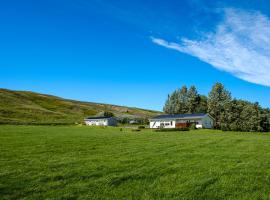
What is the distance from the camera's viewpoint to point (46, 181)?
A: 1311 centimetres

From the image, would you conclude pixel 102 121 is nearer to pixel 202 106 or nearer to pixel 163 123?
pixel 163 123

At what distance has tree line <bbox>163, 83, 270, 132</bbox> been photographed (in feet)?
289

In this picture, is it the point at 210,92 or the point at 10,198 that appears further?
the point at 210,92

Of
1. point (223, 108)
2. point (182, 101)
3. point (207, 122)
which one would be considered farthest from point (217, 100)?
point (182, 101)

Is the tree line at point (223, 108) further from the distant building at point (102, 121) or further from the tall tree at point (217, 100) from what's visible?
the distant building at point (102, 121)

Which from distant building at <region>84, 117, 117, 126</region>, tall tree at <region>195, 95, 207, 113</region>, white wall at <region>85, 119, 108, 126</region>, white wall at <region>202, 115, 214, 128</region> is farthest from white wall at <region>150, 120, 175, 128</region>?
white wall at <region>85, 119, 108, 126</region>

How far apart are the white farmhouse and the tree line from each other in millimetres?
4374

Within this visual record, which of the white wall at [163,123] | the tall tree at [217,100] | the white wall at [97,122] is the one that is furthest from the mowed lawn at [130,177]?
the white wall at [97,122]

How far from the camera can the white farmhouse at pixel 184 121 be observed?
9412 centimetres

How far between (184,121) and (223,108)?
50.3 feet

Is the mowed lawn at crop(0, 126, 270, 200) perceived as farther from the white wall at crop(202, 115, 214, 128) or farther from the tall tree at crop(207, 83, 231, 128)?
the tall tree at crop(207, 83, 231, 128)

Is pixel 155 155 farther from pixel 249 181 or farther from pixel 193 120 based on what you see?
pixel 193 120

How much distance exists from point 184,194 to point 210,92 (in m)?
99.9

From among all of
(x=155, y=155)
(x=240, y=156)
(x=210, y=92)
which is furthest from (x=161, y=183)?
(x=210, y=92)
